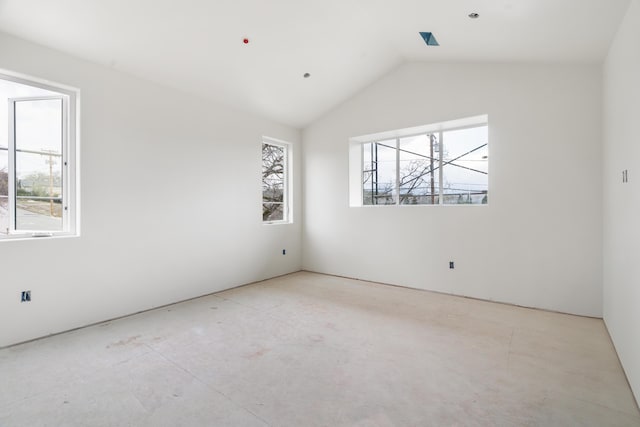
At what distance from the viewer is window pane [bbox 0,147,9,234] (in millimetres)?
2842

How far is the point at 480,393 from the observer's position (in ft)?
6.69

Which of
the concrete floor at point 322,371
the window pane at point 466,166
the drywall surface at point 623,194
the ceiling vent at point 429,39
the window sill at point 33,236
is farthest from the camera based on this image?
the window pane at point 466,166

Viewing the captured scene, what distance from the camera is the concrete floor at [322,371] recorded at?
1835mm

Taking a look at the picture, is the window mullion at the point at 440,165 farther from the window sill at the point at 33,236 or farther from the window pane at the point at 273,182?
the window sill at the point at 33,236

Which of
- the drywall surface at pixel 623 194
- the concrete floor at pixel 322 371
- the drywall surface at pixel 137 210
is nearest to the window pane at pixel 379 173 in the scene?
the drywall surface at pixel 137 210

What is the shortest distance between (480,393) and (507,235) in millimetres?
2457

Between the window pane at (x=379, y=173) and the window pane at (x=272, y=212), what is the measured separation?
155cm

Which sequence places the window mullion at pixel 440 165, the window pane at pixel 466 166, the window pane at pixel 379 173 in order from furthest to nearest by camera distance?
the window pane at pixel 379 173 < the window mullion at pixel 440 165 < the window pane at pixel 466 166

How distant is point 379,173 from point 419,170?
71 cm

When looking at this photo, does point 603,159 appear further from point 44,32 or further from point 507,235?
point 44,32

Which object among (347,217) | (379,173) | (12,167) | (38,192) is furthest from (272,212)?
(12,167)

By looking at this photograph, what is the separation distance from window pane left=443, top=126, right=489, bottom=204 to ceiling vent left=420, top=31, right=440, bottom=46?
1295 mm

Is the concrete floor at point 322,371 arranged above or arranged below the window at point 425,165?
below

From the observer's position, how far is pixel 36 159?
9.95 ft
